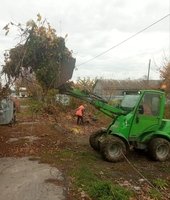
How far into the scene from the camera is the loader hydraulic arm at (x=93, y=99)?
43.0 ft

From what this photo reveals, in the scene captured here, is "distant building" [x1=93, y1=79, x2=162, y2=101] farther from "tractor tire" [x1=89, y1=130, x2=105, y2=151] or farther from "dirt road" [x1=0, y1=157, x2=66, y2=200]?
"dirt road" [x1=0, y1=157, x2=66, y2=200]

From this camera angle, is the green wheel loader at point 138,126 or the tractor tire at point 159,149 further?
the tractor tire at point 159,149

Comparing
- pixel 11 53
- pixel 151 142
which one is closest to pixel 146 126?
pixel 151 142

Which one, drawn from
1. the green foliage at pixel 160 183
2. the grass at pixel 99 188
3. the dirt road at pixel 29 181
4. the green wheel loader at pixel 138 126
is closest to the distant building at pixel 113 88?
the green wheel loader at pixel 138 126

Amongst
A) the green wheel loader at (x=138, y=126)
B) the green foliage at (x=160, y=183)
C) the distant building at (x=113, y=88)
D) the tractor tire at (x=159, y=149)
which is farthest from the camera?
the distant building at (x=113, y=88)

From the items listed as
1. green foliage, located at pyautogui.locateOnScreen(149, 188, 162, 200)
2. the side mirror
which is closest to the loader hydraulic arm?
the side mirror

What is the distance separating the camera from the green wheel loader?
1280cm

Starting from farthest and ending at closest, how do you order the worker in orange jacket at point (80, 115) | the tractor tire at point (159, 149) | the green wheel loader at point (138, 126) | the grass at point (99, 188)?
1. the worker in orange jacket at point (80, 115)
2. the tractor tire at point (159, 149)
3. the green wheel loader at point (138, 126)
4. the grass at point (99, 188)

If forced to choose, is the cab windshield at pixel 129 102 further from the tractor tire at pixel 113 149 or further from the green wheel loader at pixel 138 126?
the tractor tire at pixel 113 149

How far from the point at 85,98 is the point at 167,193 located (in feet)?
15.8

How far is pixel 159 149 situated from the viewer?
13.1 meters

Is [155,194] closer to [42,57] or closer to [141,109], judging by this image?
[141,109]

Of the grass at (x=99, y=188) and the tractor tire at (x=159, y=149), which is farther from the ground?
the tractor tire at (x=159, y=149)

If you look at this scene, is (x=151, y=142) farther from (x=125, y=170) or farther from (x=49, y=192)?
(x=49, y=192)
